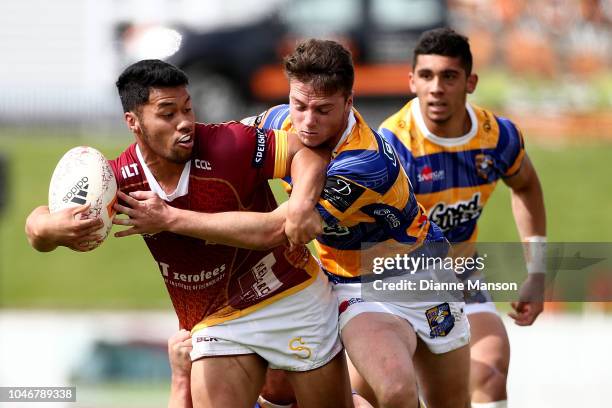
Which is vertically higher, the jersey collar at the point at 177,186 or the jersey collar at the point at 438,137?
the jersey collar at the point at 438,137

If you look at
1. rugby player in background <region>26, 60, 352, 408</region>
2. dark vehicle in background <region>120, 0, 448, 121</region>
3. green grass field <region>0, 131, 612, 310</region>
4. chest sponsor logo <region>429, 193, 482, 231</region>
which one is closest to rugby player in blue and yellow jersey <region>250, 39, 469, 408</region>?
rugby player in background <region>26, 60, 352, 408</region>

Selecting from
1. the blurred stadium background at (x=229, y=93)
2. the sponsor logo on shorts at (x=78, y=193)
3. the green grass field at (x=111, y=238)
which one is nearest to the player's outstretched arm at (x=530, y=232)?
the sponsor logo on shorts at (x=78, y=193)

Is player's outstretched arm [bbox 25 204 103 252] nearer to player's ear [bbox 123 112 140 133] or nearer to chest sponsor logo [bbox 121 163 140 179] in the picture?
chest sponsor logo [bbox 121 163 140 179]

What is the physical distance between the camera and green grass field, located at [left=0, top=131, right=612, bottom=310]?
59.5 ft

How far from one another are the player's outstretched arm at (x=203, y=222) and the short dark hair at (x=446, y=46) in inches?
79.3

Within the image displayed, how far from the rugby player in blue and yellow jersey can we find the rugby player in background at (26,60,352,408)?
0.47ft

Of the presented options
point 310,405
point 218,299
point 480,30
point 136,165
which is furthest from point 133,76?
point 480,30

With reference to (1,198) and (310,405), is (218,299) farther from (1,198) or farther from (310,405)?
(1,198)

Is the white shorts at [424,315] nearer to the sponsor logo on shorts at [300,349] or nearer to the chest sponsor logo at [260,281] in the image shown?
the sponsor logo on shorts at [300,349]

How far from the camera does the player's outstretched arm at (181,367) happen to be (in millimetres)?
6090

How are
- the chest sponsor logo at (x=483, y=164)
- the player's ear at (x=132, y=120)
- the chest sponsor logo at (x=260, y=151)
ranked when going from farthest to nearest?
the chest sponsor logo at (x=483, y=164), the chest sponsor logo at (x=260, y=151), the player's ear at (x=132, y=120)

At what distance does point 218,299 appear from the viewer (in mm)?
6023

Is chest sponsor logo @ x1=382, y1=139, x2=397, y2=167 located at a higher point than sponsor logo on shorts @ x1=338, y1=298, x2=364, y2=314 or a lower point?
higher

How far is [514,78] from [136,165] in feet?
49.9
